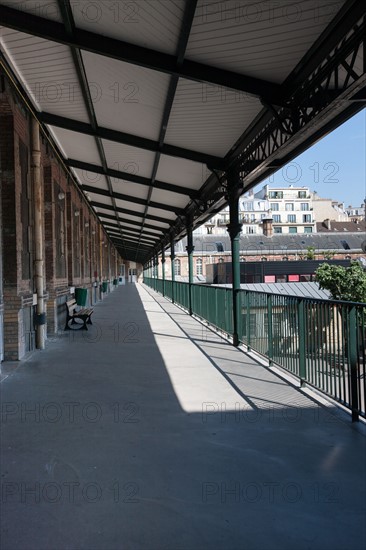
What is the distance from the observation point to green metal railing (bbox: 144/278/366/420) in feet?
14.4

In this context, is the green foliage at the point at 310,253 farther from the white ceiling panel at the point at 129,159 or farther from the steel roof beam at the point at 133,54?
the steel roof beam at the point at 133,54

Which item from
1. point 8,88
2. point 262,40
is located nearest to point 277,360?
point 262,40

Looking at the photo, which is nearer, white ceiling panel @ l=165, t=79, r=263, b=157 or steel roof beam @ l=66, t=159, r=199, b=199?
white ceiling panel @ l=165, t=79, r=263, b=157

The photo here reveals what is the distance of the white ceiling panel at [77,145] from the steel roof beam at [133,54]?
4.41 m

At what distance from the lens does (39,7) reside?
17.2 feet

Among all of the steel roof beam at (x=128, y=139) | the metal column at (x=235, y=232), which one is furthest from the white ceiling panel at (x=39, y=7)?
the metal column at (x=235, y=232)

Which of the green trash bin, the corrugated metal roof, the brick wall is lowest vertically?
the corrugated metal roof

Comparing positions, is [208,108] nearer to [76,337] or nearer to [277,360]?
[277,360]

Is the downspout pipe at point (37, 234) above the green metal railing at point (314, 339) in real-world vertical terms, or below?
above

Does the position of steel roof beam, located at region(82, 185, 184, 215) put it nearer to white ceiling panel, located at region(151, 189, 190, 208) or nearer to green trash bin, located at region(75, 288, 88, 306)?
white ceiling panel, located at region(151, 189, 190, 208)

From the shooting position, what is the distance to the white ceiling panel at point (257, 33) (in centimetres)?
430

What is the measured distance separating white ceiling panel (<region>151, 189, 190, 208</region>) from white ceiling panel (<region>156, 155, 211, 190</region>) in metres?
1.49

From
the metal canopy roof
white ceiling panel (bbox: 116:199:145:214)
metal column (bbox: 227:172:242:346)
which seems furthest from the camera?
white ceiling panel (bbox: 116:199:145:214)

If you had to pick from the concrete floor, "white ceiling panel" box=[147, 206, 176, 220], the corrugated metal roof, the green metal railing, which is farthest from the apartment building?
the concrete floor
